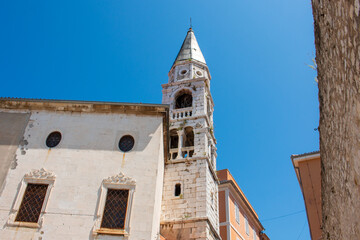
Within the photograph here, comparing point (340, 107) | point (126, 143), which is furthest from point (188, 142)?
point (340, 107)

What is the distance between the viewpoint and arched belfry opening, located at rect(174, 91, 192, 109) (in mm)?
22059

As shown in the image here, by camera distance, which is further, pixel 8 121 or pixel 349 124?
pixel 8 121

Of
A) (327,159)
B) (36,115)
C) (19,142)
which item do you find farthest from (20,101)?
(327,159)

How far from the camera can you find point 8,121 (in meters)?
14.8

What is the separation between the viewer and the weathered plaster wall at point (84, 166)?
39.8ft

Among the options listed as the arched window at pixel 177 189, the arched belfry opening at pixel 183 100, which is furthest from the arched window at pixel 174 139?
the arched window at pixel 177 189

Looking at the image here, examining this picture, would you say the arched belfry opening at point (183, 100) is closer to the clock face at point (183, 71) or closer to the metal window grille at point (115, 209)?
the clock face at point (183, 71)

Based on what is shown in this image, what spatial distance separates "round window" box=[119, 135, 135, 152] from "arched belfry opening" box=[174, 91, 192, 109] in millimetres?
7883

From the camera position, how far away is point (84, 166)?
531 inches

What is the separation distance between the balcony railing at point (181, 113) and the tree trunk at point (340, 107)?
49.9 feet

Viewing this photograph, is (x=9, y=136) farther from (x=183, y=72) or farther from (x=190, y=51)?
(x=190, y=51)

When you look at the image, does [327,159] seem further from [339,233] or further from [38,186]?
[38,186]

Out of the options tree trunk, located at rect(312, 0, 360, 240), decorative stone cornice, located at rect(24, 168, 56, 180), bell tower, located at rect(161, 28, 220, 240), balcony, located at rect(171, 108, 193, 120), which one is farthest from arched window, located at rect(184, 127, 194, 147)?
tree trunk, located at rect(312, 0, 360, 240)

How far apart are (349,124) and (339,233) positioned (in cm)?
221
